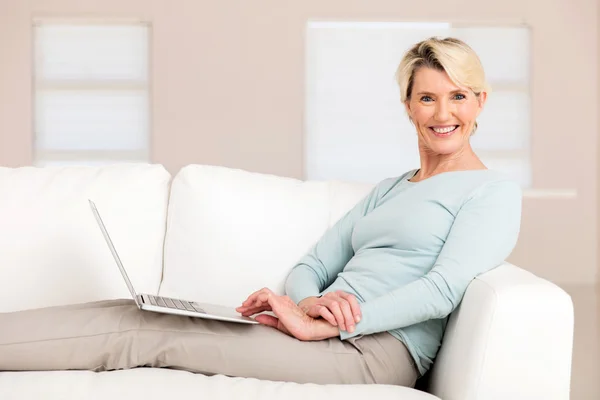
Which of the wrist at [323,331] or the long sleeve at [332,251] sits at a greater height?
the long sleeve at [332,251]

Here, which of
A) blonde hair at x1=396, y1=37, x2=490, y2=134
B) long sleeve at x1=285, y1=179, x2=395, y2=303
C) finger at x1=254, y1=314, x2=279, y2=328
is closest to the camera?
finger at x1=254, y1=314, x2=279, y2=328

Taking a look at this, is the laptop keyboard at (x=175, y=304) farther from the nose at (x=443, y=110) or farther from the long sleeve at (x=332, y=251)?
the nose at (x=443, y=110)

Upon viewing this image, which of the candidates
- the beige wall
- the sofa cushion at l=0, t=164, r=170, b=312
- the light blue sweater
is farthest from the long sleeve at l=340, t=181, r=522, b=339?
the beige wall

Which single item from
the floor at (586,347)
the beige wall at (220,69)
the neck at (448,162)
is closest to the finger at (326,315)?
the neck at (448,162)

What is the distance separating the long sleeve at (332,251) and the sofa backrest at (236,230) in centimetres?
5

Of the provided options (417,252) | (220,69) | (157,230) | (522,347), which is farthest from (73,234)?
(220,69)

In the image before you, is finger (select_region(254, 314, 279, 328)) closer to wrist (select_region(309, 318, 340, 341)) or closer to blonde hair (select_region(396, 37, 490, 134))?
wrist (select_region(309, 318, 340, 341))

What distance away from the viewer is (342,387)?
150 centimetres

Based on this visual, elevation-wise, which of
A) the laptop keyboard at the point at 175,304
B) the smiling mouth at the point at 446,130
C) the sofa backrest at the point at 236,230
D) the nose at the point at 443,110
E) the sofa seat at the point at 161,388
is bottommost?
the sofa seat at the point at 161,388

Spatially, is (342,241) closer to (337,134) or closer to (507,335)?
(507,335)

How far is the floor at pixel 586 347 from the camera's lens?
2.86m

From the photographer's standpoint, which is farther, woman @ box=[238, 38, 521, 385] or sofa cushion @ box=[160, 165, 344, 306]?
sofa cushion @ box=[160, 165, 344, 306]

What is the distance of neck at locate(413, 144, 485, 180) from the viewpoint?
1.92 m

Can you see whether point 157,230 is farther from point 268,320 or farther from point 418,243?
point 418,243
